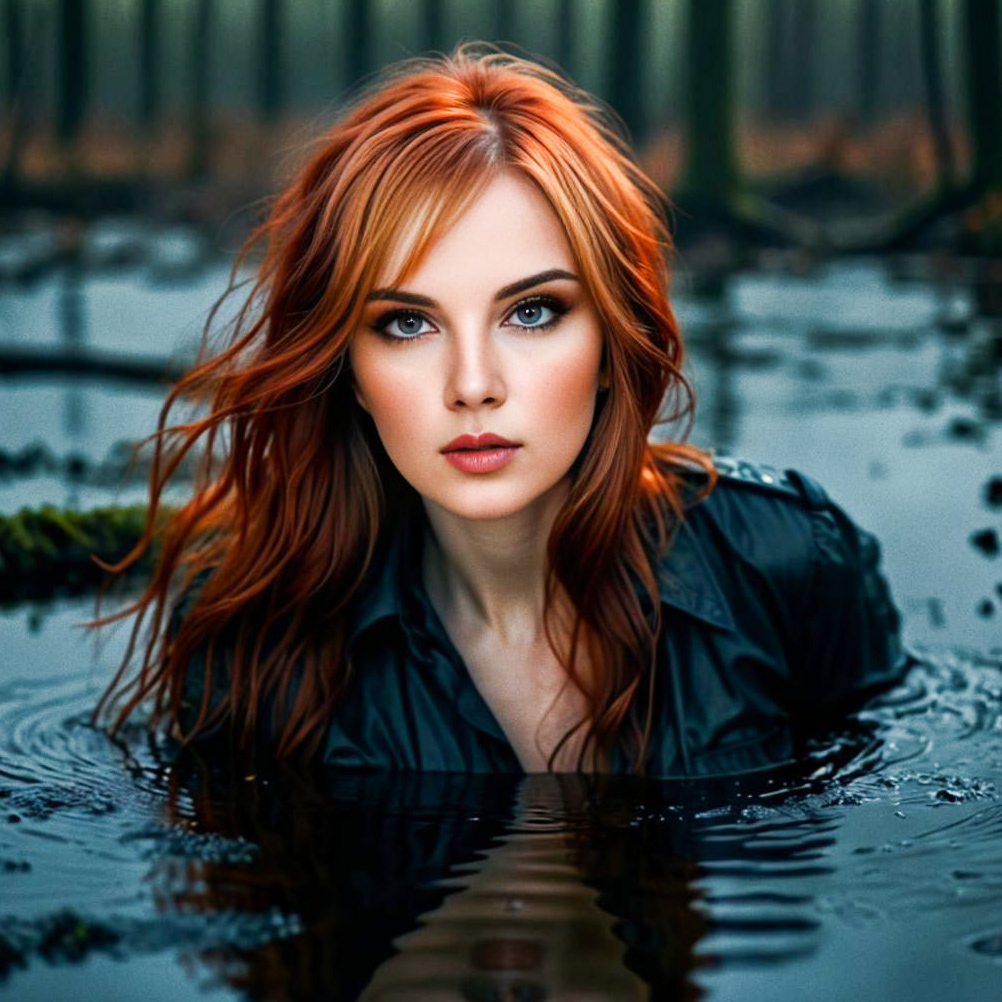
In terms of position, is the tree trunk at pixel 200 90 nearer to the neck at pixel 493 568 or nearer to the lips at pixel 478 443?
the neck at pixel 493 568

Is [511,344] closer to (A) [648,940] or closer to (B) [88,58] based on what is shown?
(A) [648,940]

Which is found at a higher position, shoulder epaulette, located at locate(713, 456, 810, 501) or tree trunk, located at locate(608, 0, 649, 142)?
tree trunk, located at locate(608, 0, 649, 142)

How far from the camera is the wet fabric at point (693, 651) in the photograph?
391cm

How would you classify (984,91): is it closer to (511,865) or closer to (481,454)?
(481,454)

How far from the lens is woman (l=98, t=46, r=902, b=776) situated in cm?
342

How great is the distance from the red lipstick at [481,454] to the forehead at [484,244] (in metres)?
0.33

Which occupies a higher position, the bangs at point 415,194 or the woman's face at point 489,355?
the bangs at point 415,194

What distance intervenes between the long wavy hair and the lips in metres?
0.34

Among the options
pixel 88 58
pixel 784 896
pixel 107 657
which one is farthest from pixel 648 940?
pixel 88 58

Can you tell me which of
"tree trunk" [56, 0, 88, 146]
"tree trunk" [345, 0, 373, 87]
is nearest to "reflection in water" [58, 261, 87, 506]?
"tree trunk" [56, 0, 88, 146]

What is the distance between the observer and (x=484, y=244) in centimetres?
339

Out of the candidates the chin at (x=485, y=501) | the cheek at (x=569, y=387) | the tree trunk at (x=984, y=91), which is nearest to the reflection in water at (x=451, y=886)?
the chin at (x=485, y=501)

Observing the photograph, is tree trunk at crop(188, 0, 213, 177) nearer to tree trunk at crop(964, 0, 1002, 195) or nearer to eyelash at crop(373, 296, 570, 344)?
tree trunk at crop(964, 0, 1002, 195)

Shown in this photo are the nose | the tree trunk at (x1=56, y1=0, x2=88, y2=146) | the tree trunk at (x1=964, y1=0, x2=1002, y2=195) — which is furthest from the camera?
the tree trunk at (x1=56, y1=0, x2=88, y2=146)
